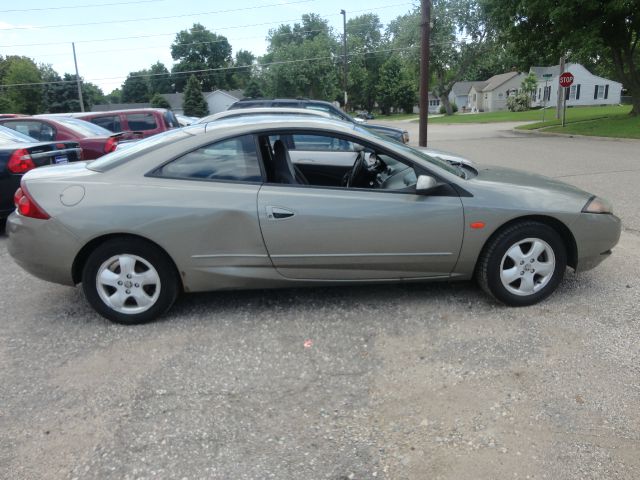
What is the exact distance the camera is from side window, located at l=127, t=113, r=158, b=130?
1284 cm

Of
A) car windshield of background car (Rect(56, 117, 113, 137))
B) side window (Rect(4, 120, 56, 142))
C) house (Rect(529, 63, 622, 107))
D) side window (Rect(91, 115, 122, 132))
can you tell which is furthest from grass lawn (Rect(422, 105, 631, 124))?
side window (Rect(4, 120, 56, 142))

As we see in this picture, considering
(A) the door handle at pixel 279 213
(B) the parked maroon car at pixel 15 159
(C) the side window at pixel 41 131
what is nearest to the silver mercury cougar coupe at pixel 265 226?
(A) the door handle at pixel 279 213

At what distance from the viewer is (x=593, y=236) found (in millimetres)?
3871

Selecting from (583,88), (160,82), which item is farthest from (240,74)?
(583,88)

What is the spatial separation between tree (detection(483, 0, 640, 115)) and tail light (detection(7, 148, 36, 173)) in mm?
21214

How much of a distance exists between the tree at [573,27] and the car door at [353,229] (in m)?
21.0

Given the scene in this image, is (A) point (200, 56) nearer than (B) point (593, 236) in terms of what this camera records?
No

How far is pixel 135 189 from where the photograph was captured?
3.61 metres

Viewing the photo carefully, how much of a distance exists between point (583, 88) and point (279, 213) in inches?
2892

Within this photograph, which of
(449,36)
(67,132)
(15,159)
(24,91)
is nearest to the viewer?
(15,159)

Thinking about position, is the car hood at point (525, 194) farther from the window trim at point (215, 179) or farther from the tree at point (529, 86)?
the tree at point (529, 86)

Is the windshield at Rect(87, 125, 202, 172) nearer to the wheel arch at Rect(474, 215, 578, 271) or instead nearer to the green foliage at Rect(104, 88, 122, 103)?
the wheel arch at Rect(474, 215, 578, 271)

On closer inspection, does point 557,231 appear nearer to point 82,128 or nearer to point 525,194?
point 525,194

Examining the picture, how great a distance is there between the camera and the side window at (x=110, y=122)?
12.8 m
